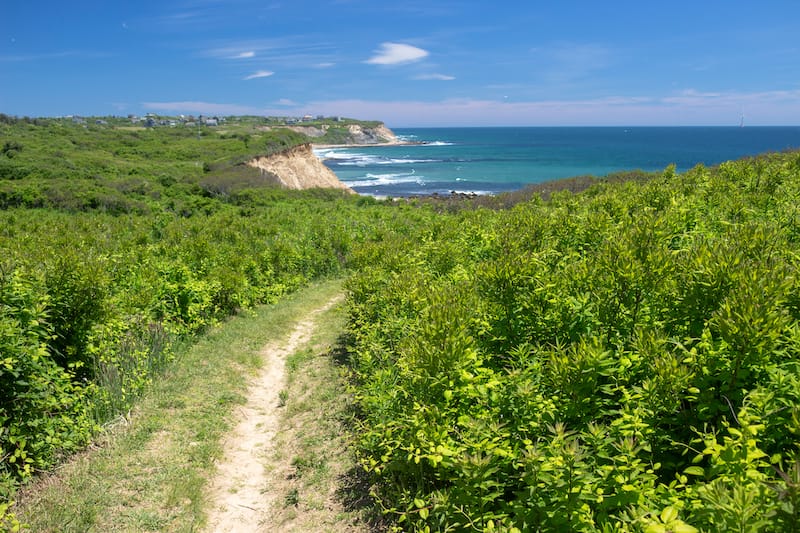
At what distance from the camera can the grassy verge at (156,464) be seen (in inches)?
213

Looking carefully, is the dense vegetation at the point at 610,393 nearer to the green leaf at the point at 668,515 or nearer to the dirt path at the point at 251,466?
the green leaf at the point at 668,515

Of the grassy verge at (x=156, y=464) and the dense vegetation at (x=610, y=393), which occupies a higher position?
the dense vegetation at (x=610, y=393)

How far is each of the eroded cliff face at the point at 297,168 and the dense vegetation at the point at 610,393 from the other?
5363 centimetres

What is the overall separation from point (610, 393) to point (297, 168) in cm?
6377

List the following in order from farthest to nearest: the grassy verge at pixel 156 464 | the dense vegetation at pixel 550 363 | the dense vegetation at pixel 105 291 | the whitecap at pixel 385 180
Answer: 1. the whitecap at pixel 385 180
2. the dense vegetation at pixel 105 291
3. the grassy verge at pixel 156 464
4. the dense vegetation at pixel 550 363

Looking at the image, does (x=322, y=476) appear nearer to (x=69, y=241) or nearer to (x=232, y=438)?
(x=232, y=438)

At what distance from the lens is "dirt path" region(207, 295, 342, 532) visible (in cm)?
586

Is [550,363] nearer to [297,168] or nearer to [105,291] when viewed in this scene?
[105,291]

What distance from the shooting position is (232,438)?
763 cm

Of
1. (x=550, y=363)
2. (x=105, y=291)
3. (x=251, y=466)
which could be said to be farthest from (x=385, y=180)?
(x=550, y=363)

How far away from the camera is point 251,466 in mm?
6973

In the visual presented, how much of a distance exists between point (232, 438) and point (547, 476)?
Result: 5.82 meters

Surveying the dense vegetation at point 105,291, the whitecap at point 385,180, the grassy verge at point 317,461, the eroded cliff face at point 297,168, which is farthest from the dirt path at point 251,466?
the whitecap at point 385,180

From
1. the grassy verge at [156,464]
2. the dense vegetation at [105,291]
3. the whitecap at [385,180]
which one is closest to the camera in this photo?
the grassy verge at [156,464]
